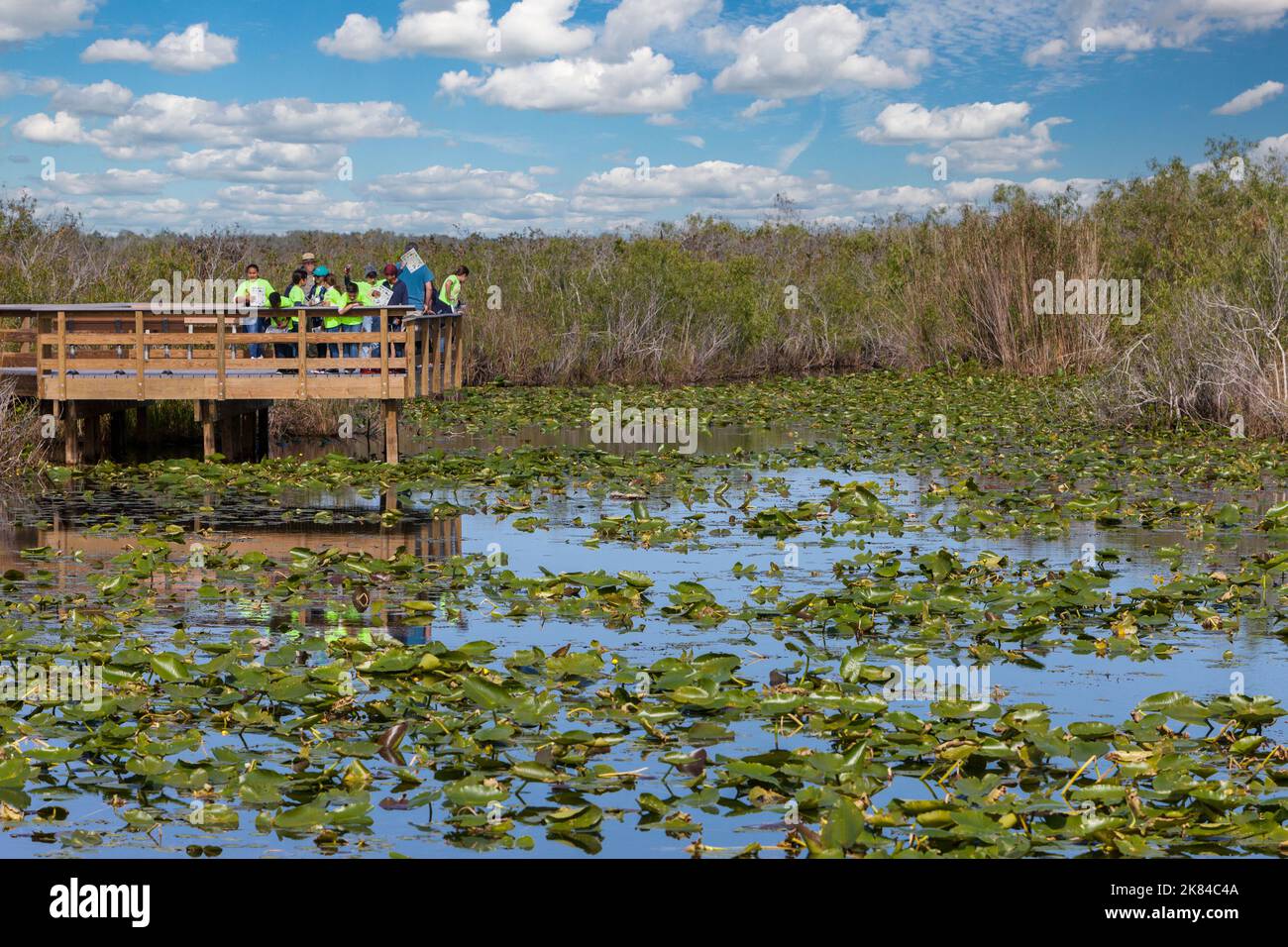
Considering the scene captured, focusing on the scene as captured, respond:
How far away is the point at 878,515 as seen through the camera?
13.8 metres

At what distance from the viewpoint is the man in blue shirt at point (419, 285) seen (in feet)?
69.9

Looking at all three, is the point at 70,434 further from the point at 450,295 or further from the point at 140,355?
the point at 450,295

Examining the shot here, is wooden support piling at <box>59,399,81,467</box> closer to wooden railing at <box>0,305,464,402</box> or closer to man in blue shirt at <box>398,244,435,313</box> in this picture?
wooden railing at <box>0,305,464,402</box>

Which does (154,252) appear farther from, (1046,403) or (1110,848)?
(1110,848)

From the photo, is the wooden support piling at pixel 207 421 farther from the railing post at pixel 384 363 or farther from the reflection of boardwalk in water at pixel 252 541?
the reflection of boardwalk in water at pixel 252 541

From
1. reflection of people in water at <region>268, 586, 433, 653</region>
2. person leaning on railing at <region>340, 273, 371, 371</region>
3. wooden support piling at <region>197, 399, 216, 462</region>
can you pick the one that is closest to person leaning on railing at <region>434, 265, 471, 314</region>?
person leaning on railing at <region>340, 273, 371, 371</region>

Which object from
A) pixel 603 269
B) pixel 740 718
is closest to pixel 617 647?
pixel 740 718

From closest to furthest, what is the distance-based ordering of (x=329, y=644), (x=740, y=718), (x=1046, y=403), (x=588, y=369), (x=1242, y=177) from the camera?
(x=740, y=718) < (x=329, y=644) < (x=1046, y=403) < (x=588, y=369) < (x=1242, y=177)

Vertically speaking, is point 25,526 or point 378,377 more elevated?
point 378,377

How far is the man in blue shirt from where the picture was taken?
69.9 ft

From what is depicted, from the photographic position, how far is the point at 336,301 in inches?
773

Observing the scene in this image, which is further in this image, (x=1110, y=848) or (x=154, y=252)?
(x=154, y=252)
